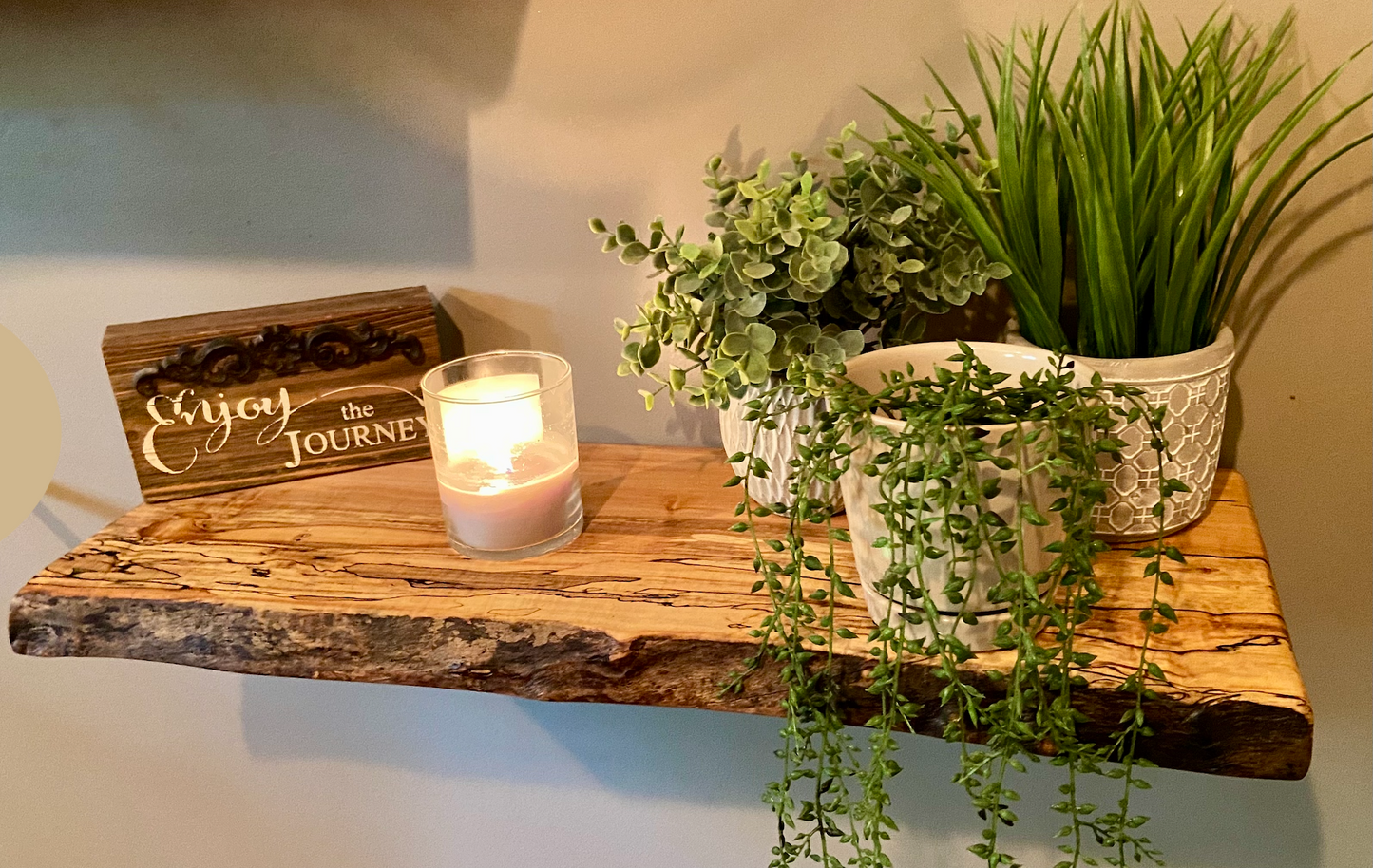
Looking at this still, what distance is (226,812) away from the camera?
1.06m

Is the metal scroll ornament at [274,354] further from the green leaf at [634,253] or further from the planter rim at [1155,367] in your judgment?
the planter rim at [1155,367]

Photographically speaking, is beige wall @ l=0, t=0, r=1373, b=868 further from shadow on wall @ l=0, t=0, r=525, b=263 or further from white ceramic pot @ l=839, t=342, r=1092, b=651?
white ceramic pot @ l=839, t=342, r=1092, b=651

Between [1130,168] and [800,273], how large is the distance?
212 mm

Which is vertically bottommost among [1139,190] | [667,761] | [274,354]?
[667,761]

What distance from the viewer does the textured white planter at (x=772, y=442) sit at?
0.66m

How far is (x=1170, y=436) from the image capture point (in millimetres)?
604

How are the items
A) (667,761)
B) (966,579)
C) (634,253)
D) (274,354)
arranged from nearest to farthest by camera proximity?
1. (966,579)
2. (634,253)
3. (274,354)
4. (667,761)

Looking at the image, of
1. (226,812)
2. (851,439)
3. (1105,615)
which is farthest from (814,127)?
(226,812)

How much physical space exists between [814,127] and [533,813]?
725mm

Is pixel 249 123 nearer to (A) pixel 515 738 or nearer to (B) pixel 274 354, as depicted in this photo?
(B) pixel 274 354

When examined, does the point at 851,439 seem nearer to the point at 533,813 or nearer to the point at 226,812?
the point at 533,813

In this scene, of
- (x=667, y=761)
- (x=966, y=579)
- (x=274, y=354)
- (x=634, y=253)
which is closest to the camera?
(x=966, y=579)

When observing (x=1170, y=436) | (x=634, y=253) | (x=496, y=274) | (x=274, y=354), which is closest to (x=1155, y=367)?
(x=1170, y=436)

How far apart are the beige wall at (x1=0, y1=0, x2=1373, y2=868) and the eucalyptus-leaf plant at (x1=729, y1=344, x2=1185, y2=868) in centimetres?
26
